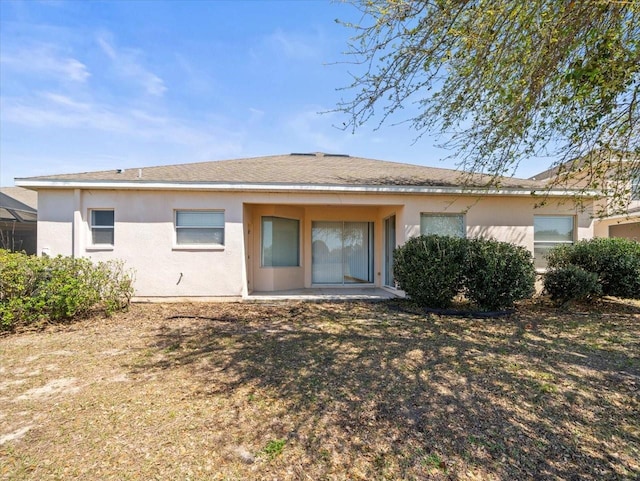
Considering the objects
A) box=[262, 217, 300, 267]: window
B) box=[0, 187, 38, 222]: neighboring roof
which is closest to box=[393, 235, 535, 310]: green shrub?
box=[262, 217, 300, 267]: window

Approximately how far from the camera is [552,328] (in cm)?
655

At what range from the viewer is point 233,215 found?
9039 mm

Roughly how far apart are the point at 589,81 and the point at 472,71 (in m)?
1.63

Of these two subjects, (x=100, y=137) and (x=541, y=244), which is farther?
(x=100, y=137)

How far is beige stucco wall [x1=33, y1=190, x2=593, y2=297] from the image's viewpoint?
878 centimetres

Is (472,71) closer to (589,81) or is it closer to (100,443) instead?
(589,81)

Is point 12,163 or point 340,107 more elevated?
point 12,163

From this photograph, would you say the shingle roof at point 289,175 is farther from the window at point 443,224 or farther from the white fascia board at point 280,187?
the window at point 443,224

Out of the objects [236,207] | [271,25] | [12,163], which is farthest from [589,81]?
[12,163]

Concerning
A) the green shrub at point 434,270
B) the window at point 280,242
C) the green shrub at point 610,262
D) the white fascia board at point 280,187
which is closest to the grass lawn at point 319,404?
the green shrub at point 434,270

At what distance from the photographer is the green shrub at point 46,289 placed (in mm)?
6219

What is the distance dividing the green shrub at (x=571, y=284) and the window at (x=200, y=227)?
29.0 ft

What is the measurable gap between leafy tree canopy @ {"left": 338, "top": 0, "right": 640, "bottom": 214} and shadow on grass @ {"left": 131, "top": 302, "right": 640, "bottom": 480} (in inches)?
129

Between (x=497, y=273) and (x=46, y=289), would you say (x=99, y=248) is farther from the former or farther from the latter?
(x=497, y=273)
